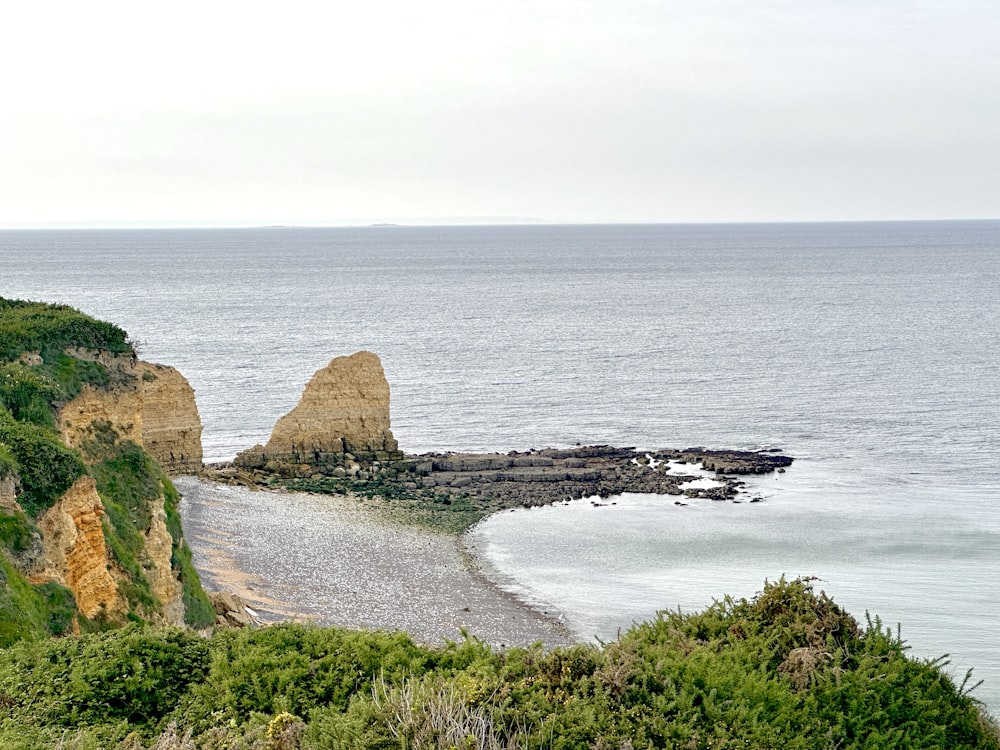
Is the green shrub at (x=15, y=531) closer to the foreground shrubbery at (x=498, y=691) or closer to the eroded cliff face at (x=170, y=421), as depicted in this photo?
the foreground shrubbery at (x=498, y=691)

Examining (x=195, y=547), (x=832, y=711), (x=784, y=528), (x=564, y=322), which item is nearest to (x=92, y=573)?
(x=832, y=711)

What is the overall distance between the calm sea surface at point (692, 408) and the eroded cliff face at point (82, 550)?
16.9m

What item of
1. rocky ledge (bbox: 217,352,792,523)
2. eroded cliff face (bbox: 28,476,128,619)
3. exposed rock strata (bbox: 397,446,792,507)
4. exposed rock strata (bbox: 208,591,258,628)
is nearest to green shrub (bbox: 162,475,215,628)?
exposed rock strata (bbox: 208,591,258,628)

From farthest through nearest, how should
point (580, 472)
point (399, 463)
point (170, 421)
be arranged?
point (399, 463)
point (580, 472)
point (170, 421)

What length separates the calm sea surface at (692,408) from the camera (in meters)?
44.1

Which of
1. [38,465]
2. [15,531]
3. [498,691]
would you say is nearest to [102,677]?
[498,691]

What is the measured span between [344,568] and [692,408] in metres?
40.5

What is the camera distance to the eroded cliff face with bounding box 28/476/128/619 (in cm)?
2252

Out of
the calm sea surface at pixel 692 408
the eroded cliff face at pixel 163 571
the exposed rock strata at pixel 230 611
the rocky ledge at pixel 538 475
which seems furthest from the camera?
the rocky ledge at pixel 538 475

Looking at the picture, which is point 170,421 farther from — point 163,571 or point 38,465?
point 38,465

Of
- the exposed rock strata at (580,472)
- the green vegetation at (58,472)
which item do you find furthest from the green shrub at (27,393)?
the exposed rock strata at (580,472)

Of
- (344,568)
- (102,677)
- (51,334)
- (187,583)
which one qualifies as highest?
(51,334)

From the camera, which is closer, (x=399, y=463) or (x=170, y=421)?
(x=170, y=421)

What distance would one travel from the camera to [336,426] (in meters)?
A: 62.7
